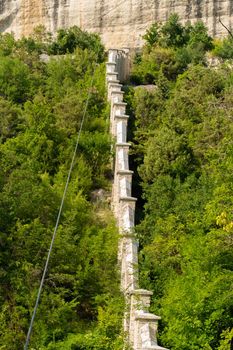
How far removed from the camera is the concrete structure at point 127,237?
15383mm

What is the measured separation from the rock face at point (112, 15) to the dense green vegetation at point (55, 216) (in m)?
8.52

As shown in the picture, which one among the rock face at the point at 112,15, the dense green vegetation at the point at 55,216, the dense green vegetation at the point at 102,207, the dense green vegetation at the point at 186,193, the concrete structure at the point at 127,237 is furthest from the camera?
the rock face at the point at 112,15

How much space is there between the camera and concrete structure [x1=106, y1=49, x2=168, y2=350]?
15383 millimetres

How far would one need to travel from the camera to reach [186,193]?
22.5 m

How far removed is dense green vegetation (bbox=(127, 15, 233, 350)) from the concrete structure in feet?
1.51

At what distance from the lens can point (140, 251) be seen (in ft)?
66.6

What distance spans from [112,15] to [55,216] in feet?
72.2

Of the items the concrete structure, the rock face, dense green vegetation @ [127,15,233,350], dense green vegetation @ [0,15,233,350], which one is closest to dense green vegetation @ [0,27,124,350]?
dense green vegetation @ [0,15,233,350]

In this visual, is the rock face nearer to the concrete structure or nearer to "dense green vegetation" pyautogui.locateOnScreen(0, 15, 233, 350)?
"dense green vegetation" pyautogui.locateOnScreen(0, 15, 233, 350)

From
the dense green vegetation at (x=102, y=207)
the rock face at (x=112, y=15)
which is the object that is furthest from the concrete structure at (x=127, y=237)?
the rock face at (x=112, y=15)

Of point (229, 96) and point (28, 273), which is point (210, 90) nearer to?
point (229, 96)

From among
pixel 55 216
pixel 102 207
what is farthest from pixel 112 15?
pixel 55 216

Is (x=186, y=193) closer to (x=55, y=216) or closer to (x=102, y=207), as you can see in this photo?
(x=102, y=207)

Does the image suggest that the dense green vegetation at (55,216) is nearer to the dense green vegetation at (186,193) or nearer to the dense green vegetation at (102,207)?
the dense green vegetation at (102,207)
